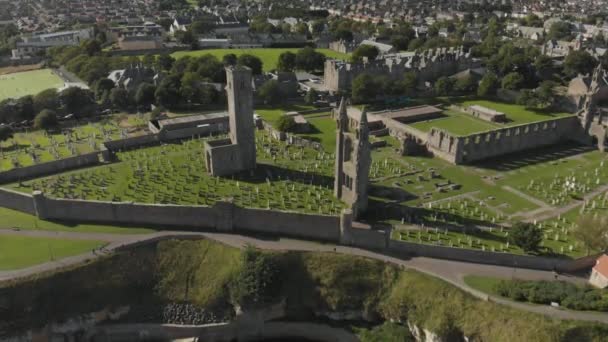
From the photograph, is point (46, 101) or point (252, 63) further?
point (252, 63)

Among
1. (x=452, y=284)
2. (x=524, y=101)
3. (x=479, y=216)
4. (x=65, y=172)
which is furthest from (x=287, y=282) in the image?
(x=524, y=101)

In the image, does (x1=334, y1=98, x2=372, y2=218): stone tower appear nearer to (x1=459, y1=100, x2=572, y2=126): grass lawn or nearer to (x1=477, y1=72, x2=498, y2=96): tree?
(x1=459, y1=100, x2=572, y2=126): grass lawn

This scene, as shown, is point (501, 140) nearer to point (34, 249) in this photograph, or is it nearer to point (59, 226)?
point (59, 226)

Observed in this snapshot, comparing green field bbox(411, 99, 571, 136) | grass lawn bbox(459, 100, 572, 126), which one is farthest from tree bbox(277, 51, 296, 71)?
grass lawn bbox(459, 100, 572, 126)

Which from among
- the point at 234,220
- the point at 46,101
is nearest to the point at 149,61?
the point at 46,101

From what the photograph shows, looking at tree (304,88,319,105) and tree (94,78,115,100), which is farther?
tree (94,78,115,100)

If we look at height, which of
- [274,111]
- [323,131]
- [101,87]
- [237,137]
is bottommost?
[323,131]
